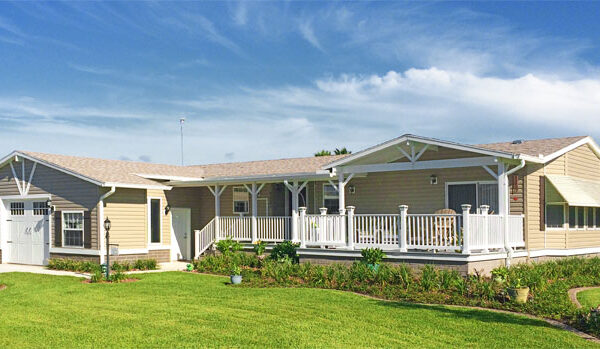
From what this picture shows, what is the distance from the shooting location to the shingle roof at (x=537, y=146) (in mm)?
17375

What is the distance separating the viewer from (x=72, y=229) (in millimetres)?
20688

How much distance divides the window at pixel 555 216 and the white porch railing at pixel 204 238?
11.1 m

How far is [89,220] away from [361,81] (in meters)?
10.3

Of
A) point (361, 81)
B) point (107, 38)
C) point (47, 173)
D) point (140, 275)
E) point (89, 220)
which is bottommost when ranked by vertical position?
point (140, 275)

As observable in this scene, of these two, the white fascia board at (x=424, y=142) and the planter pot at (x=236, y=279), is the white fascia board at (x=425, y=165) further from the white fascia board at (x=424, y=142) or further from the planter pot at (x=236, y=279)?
the planter pot at (x=236, y=279)

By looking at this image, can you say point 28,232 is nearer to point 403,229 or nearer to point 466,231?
point 403,229

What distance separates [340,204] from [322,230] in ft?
3.14

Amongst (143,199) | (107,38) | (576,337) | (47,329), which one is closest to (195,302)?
(47,329)

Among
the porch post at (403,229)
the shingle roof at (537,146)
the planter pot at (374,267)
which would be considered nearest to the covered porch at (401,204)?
the porch post at (403,229)

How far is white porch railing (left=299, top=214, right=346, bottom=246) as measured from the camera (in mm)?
17250

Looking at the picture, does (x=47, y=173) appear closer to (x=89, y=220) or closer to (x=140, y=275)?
(x=89, y=220)

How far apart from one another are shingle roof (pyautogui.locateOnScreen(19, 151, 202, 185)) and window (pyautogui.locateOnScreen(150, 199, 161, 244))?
2.53 feet

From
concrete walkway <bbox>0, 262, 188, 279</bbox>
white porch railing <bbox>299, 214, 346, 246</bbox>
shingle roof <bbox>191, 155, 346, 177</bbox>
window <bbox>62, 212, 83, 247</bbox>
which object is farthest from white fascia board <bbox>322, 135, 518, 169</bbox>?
window <bbox>62, 212, 83, 247</bbox>

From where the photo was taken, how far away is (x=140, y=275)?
1795 cm
